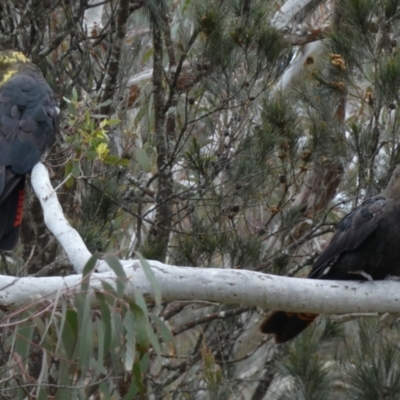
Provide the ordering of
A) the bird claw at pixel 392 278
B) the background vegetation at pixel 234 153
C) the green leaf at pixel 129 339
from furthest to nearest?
the background vegetation at pixel 234 153
the bird claw at pixel 392 278
the green leaf at pixel 129 339

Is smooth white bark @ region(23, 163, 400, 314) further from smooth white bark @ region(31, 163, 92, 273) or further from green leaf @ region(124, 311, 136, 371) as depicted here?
green leaf @ region(124, 311, 136, 371)

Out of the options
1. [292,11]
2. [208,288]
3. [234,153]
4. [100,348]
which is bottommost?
[100,348]

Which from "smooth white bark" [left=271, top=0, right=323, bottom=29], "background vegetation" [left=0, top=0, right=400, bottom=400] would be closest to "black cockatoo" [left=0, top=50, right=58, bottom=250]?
"background vegetation" [left=0, top=0, right=400, bottom=400]

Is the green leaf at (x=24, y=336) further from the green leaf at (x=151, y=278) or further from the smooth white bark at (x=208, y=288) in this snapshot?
the green leaf at (x=151, y=278)

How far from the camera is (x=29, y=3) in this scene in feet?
12.8

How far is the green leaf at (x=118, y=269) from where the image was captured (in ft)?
7.36

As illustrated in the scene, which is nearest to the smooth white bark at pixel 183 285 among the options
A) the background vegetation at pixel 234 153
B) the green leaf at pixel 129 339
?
the green leaf at pixel 129 339

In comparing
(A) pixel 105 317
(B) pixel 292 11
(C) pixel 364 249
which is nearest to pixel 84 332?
(A) pixel 105 317

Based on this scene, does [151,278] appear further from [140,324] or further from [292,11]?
[292,11]

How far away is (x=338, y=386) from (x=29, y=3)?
219 cm

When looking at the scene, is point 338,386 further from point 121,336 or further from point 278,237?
point 121,336

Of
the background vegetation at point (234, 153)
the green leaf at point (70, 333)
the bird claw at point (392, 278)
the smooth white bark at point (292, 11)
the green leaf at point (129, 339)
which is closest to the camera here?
the green leaf at point (129, 339)

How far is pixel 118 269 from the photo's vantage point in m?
2.26

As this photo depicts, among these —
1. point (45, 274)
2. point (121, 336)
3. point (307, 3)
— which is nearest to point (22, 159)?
point (45, 274)
